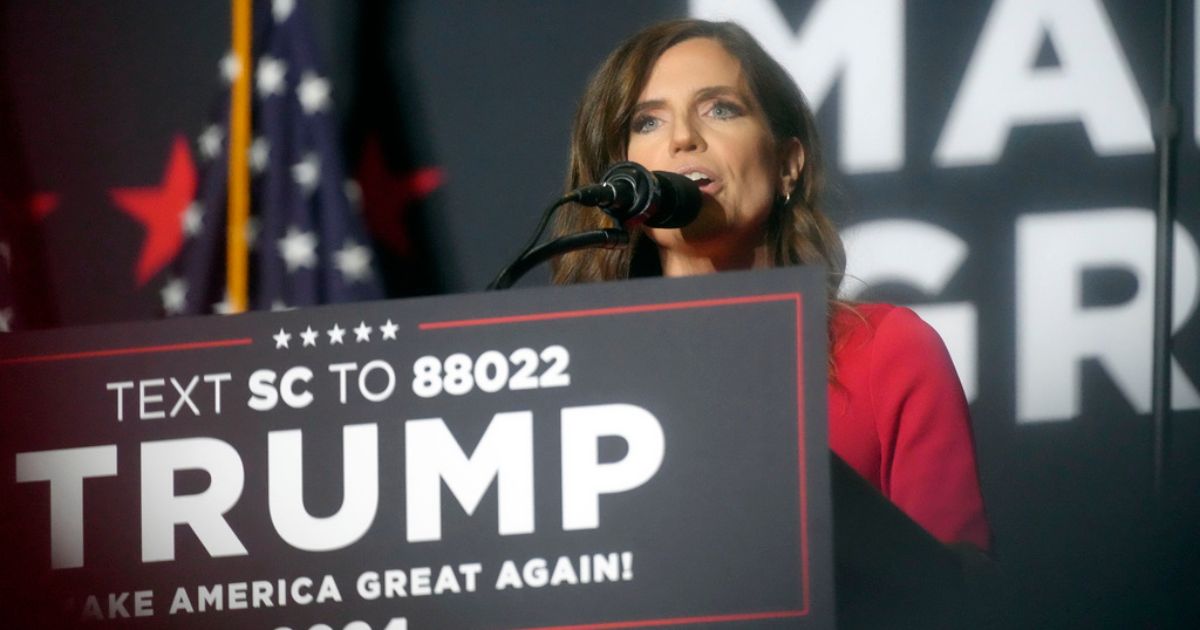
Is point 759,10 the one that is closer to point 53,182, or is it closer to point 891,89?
point 891,89

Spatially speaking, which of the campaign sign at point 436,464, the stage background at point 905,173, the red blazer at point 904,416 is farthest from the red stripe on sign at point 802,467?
the stage background at point 905,173

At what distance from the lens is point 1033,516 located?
109 inches

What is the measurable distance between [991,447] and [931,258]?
1.13ft

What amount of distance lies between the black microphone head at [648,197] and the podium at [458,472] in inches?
18.2

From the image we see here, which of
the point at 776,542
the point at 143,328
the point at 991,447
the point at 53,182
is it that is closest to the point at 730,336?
the point at 776,542

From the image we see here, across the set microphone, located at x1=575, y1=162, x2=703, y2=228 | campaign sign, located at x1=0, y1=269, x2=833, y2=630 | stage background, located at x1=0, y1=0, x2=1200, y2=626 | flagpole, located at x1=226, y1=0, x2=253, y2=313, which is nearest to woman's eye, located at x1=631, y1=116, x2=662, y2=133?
microphone, located at x1=575, y1=162, x2=703, y2=228

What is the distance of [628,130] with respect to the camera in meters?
2.14

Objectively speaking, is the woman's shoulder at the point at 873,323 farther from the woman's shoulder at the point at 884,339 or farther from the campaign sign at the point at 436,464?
the campaign sign at the point at 436,464

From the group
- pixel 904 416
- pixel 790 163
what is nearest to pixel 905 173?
pixel 790 163

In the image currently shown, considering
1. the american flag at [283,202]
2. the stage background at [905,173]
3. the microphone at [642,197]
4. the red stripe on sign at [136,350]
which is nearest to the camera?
the red stripe on sign at [136,350]

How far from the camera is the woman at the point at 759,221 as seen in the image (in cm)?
183

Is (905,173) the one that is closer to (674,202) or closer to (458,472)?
(674,202)

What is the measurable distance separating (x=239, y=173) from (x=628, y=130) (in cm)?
140

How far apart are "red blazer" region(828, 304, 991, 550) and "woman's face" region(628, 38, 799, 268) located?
0.18 meters
